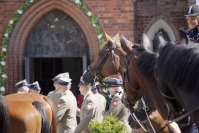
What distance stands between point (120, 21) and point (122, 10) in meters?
0.31

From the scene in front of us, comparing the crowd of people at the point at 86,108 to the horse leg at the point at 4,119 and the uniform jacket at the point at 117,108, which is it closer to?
the uniform jacket at the point at 117,108

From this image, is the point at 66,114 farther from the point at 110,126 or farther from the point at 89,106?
the point at 110,126

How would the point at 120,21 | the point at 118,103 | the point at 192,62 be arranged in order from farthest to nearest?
the point at 120,21 → the point at 118,103 → the point at 192,62

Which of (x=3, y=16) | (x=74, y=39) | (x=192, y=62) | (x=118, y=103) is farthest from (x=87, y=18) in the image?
(x=192, y=62)

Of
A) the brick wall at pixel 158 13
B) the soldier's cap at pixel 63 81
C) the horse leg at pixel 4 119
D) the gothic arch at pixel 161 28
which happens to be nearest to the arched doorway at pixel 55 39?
the brick wall at pixel 158 13

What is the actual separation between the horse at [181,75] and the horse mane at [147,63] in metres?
0.93

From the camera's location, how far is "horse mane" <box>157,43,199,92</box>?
15.2 ft

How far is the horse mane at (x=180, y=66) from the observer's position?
464 cm

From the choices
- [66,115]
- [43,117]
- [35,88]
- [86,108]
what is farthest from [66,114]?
[43,117]

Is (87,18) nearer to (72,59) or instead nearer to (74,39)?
(74,39)

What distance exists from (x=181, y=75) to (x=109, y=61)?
4.75 metres

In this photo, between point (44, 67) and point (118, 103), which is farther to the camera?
point (44, 67)

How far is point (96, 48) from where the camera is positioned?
15.8 metres

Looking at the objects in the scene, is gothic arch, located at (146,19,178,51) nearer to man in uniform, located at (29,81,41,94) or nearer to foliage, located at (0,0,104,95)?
foliage, located at (0,0,104,95)
